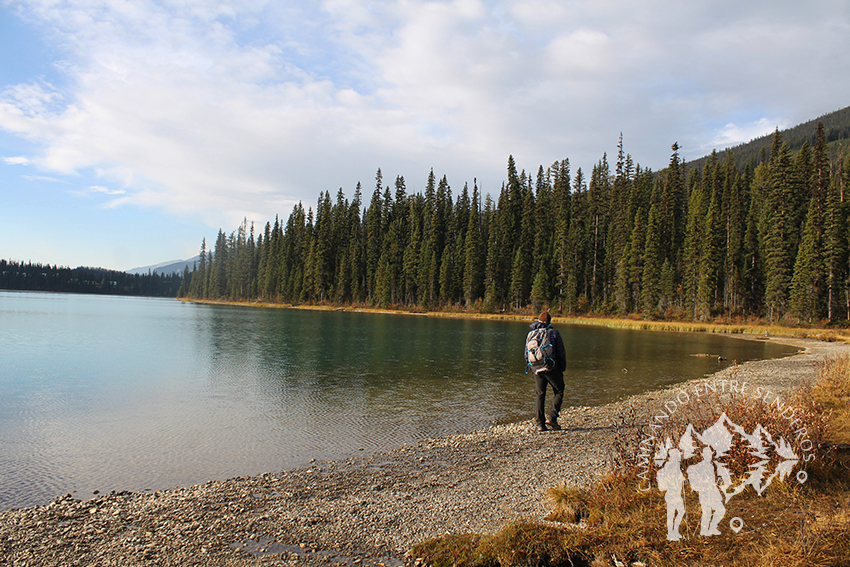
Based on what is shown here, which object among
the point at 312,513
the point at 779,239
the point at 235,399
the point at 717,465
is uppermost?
the point at 779,239

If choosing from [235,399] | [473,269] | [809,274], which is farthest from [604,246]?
[235,399]

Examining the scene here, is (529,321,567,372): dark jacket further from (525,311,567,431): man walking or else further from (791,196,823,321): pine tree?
(791,196,823,321): pine tree

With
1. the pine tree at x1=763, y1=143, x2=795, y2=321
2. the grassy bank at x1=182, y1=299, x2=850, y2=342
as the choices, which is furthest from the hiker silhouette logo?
the pine tree at x1=763, y1=143, x2=795, y2=321

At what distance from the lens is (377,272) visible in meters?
96.9

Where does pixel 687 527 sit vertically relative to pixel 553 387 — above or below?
below

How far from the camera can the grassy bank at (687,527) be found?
13.8 ft

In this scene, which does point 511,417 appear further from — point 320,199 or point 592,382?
point 320,199

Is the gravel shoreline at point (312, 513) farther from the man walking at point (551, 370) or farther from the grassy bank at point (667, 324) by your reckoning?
the grassy bank at point (667, 324)

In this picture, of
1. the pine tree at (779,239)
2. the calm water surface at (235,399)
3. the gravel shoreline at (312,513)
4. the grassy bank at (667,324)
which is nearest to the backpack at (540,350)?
the gravel shoreline at (312,513)

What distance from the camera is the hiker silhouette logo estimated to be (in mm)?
5340

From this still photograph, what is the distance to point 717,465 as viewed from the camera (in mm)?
5957
